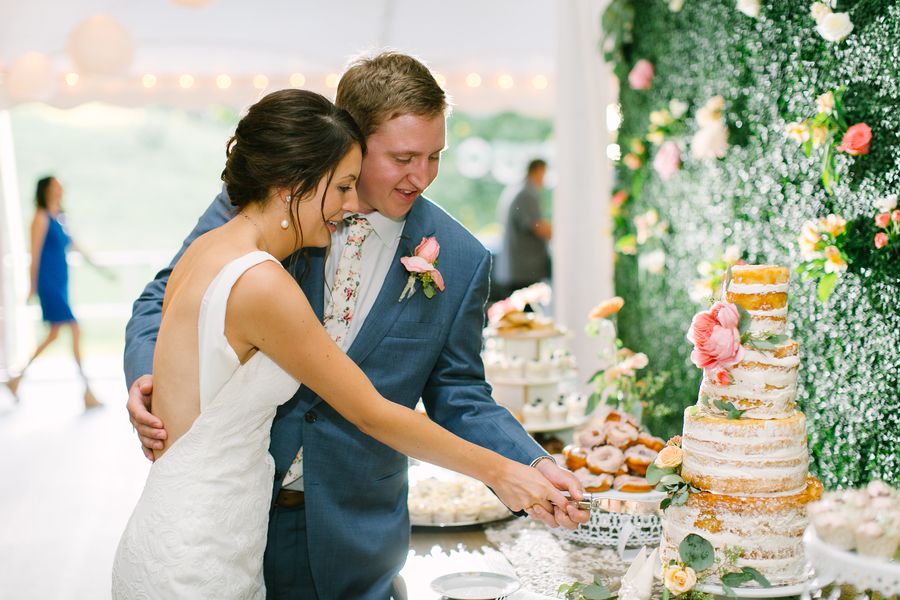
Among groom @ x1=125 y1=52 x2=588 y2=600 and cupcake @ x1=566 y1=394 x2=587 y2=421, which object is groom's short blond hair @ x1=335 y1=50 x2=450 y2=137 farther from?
cupcake @ x1=566 y1=394 x2=587 y2=421

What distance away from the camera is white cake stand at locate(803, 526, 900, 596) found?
1.47 m

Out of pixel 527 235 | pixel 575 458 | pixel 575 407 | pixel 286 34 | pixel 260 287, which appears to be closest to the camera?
pixel 260 287

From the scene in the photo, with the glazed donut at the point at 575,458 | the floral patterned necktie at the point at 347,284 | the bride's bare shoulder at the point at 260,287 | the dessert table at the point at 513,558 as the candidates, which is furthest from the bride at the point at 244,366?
the glazed donut at the point at 575,458

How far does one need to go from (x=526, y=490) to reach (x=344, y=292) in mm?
620

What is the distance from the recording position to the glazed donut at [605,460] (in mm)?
2600

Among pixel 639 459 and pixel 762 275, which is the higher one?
pixel 762 275

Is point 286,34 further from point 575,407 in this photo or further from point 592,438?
point 592,438

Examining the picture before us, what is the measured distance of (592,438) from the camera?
9.16ft

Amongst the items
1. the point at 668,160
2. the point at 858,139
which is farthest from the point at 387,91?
the point at 668,160

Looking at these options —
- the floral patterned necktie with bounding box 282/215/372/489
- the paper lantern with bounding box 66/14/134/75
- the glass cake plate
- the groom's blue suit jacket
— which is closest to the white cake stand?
the glass cake plate

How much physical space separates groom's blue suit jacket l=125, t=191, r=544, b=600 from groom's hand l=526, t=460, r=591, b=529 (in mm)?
54

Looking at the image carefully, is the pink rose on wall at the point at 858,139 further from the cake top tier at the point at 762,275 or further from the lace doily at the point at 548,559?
the lace doily at the point at 548,559

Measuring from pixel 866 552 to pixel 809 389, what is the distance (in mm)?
1182

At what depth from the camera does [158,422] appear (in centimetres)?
186
